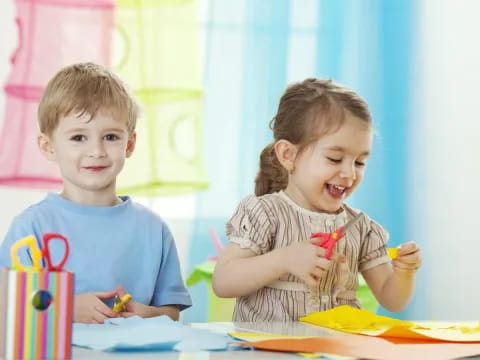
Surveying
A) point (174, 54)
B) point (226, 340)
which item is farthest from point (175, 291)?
point (174, 54)

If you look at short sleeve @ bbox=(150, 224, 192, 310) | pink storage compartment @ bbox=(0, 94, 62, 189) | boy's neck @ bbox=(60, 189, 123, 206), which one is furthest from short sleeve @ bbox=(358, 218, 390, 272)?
pink storage compartment @ bbox=(0, 94, 62, 189)

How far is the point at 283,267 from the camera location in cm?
139

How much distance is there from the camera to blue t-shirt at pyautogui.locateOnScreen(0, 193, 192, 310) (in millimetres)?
1396

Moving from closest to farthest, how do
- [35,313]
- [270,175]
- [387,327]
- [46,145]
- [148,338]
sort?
1. [35,313]
2. [148,338]
3. [387,327]
4. [46,145]
5. [270,175]

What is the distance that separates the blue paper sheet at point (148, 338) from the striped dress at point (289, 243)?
1.45 feet

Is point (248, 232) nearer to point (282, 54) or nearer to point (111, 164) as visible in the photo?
point (111, 164)

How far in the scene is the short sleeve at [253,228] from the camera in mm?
1508

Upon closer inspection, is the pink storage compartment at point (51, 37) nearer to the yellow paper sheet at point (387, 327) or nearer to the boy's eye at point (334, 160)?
the boy's eye at point (334, 160)

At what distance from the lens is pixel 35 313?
0.79 metres

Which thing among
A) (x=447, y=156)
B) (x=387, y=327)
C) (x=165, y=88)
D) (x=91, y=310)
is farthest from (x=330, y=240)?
(x=447, y=156)

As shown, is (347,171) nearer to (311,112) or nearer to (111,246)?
(311,112)

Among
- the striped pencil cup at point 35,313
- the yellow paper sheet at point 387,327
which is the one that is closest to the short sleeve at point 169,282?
the yellow paper sheet at point 387,327

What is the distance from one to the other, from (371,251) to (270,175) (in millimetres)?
248

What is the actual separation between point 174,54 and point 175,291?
1275mm
